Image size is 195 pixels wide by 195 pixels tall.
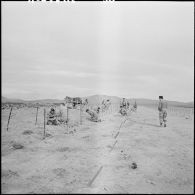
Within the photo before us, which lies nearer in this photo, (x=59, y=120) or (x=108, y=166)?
(x=108, y=166)

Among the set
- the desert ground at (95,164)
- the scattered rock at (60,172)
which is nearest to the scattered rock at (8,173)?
the desert ground at (95,164)

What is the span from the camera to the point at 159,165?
9008 mm

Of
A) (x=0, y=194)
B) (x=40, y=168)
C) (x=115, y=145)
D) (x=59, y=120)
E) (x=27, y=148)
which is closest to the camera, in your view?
(x=0, y=194)

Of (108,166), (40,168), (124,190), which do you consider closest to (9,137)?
(40,168)

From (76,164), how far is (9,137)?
5036 mm

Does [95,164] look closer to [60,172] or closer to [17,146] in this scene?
[60,172]

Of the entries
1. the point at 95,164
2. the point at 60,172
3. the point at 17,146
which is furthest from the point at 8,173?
the point at 17,146

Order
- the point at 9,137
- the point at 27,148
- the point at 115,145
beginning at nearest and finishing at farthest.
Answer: the point at 27,148 < the point at 115,145 < the point at 9,137

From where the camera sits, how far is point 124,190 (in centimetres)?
682

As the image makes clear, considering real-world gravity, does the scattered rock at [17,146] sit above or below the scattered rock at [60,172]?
above

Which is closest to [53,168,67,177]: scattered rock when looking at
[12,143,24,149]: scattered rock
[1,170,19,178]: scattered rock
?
[1,170,19,178]: scattered rock

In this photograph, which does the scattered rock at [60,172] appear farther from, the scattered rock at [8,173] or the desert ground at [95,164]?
the scattered rock at [8,173]

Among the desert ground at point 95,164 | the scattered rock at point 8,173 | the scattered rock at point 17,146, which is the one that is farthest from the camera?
the scattered rock at point 17,146

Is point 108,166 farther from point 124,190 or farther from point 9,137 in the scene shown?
point 9,137
